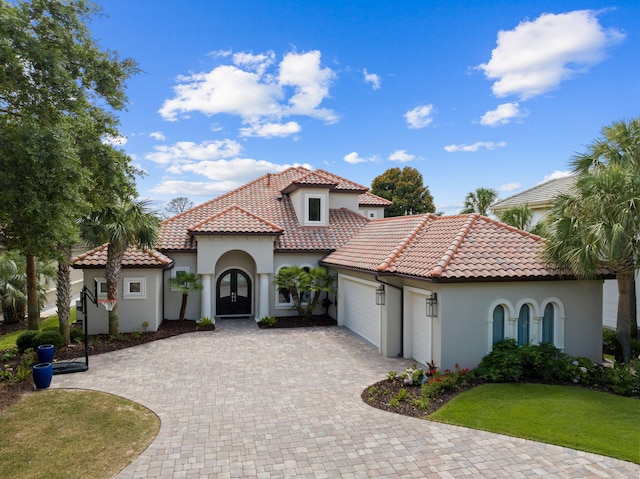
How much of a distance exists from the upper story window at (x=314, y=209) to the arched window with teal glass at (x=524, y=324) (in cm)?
1312

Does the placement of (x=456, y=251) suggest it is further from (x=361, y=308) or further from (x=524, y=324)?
(x=361, y=308)

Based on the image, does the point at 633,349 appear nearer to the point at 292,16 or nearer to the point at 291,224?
the point at 291,224

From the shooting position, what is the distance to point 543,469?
7.45m

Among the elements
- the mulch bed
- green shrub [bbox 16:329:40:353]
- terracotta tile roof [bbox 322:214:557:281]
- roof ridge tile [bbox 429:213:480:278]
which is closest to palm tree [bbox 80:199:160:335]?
green shrub [bbox 16:329:40:353]

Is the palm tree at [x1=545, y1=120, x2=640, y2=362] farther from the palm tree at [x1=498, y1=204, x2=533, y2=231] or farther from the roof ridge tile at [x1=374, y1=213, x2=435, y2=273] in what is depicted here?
the palm tree at [x1=498, y1=204, x2=533, y2=231]

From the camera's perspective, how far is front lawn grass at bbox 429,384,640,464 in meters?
8.34

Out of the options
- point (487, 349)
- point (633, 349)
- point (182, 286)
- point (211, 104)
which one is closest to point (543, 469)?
point (487, 349)

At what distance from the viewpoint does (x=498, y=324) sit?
42.9 feet

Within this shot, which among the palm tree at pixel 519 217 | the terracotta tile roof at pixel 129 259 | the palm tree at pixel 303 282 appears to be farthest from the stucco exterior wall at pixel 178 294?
the palm tree at pixel 519 217

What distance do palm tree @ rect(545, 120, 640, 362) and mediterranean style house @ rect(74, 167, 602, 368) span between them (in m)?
0.77

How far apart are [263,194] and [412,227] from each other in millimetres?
11878

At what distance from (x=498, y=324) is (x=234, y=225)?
514 inches

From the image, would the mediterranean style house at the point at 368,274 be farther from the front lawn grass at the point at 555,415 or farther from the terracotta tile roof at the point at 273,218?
the front lawn grass at the point at 555,415

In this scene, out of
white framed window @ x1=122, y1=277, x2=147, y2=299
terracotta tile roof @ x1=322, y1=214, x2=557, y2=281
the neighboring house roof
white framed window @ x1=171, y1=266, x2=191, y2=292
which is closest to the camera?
terracotta tile roof @ x1=322, y1=214, x2=557, y2=281
